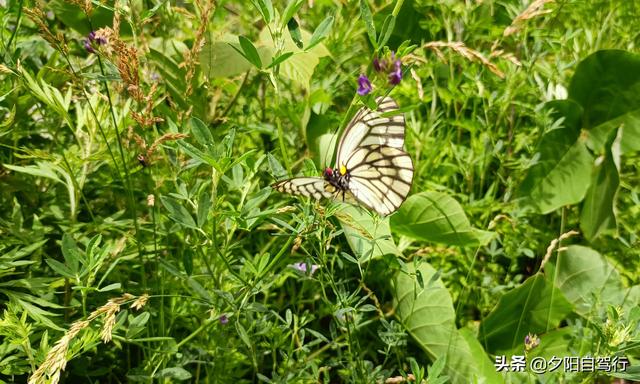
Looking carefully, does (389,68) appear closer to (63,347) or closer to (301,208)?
(301,208)

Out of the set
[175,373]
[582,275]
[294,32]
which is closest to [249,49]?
[294,32]

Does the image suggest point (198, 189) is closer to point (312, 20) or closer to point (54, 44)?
point (54, 44)

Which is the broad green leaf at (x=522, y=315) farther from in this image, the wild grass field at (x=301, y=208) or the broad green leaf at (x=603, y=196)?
the broad green leaf at (x=603, y=196)

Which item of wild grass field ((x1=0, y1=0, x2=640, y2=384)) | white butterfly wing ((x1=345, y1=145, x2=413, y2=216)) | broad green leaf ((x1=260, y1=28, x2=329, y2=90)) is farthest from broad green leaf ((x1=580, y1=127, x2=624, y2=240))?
broad green leaf ((x1=260, y1=28, x2=329, y2=90))

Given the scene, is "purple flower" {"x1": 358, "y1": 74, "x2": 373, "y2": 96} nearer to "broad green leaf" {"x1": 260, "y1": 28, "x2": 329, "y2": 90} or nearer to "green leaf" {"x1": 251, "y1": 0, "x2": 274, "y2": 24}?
"green leaf" {"x1": 251, "y1": 0, "x2": 274, "y2": 24}

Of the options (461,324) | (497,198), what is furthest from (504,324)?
(497,198)

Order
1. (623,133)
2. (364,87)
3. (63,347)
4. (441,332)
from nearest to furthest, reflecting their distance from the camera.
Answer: (63,347), (364,87), (441,332), (623,133)
